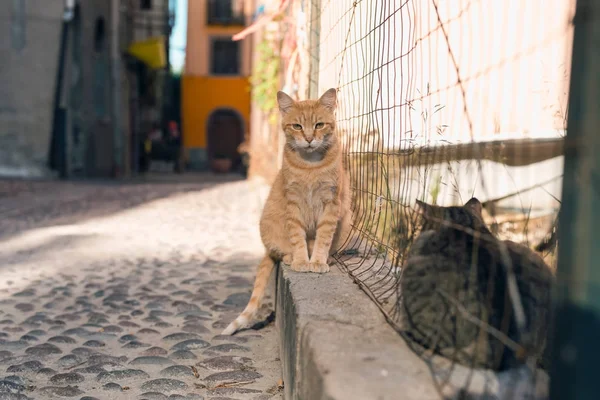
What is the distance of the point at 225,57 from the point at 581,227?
25.7 m

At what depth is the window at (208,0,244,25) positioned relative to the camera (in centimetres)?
2520

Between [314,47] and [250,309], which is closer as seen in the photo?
[250,309]

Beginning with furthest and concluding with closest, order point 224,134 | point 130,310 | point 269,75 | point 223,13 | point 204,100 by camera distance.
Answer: point 224,134
point 204,100
point 223,13
point 269,75
point 130,310

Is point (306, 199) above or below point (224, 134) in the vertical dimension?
below

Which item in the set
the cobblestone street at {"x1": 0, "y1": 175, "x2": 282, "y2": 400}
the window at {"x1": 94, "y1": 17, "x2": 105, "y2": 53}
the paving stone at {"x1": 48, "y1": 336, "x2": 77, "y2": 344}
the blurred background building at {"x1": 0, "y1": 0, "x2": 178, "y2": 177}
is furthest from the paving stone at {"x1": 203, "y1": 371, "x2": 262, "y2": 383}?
the window at {"x1": 94, "y1": 17, "x2": 105, "y2": 53}

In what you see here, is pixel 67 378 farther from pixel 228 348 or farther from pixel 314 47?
pixel 314 47

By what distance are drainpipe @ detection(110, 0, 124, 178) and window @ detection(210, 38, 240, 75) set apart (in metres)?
6.94

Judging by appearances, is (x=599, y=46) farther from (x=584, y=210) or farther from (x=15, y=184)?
(x=15, y=184)

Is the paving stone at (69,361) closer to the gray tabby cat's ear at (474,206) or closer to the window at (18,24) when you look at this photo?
the gray tabby cat's ear at (474,206)

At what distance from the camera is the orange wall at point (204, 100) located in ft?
85.1

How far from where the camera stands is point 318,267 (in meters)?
2.64

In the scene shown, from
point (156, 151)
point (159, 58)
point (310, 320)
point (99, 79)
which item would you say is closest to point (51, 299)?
point (310, 320)

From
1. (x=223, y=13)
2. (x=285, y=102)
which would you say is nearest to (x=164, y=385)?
(x=285, y=102)

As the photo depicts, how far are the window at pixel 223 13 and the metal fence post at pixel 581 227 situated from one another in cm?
2547
